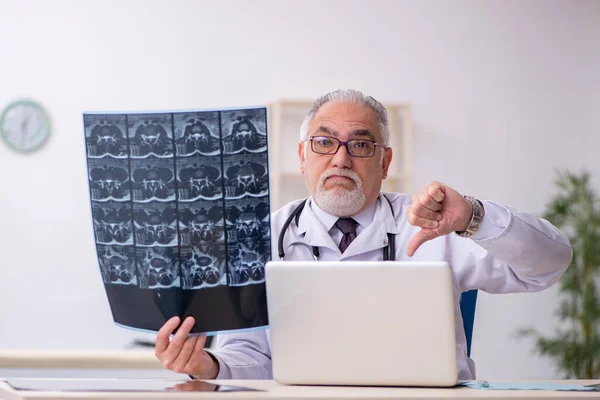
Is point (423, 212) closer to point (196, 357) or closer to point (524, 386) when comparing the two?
point (524, 386)

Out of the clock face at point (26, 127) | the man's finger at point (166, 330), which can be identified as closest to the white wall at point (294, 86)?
the clock face at point (26, 127)

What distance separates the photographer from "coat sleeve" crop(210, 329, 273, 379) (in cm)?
157

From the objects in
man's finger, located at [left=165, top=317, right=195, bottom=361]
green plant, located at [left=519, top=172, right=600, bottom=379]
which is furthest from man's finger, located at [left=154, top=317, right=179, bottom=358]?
green plant, located at [left=519, top=172, right=600, bottom=379]

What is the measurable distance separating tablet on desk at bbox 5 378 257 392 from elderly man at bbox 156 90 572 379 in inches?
10.7

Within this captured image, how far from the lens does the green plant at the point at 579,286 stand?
162 inches

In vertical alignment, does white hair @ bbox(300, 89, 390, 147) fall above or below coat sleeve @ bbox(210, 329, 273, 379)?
above

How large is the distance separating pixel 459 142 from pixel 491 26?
0.80 metres

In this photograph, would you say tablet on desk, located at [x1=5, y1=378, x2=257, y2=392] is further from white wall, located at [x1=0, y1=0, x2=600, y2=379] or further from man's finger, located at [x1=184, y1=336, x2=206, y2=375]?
white wall, located at [x1=0, y1=0, x2=600, y2=379]

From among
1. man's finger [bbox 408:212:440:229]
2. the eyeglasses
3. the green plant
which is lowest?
the green plant

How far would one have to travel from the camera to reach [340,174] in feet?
6.31

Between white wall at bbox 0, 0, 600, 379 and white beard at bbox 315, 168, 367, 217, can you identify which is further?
white wall at bbox 0, 0, 600, 379

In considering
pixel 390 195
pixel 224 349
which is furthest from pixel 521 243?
pixel 224 349

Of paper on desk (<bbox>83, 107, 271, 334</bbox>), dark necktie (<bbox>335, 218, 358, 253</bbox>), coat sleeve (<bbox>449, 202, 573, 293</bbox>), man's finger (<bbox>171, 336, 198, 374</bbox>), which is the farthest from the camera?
dark necktie (<bbox>335, 218, 358, 253</bbox>)

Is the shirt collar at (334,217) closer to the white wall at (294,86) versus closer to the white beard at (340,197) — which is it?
the white beard at (340,197)
